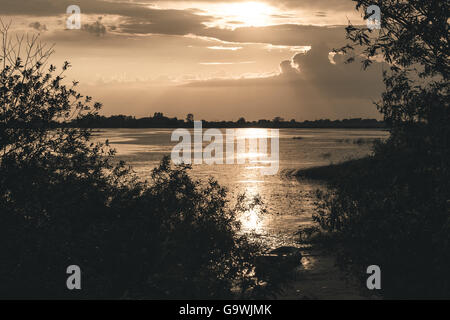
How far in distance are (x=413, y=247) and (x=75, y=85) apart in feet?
33.9

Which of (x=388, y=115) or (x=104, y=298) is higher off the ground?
(x=388, y=115)

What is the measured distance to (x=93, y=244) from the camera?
13125 mm

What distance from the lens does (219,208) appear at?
674 inches

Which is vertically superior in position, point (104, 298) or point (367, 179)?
point (367, 179)

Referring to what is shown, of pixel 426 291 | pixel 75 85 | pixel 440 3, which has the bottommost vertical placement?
pixel 426 291

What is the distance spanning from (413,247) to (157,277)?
6.91 meters

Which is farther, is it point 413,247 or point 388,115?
point 388,115

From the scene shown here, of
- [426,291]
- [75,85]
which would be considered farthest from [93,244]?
[426,291]

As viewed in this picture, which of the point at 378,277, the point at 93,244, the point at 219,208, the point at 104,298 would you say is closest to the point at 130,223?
the point at 93,244

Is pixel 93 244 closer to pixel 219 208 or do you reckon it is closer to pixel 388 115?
pixel 219 208
